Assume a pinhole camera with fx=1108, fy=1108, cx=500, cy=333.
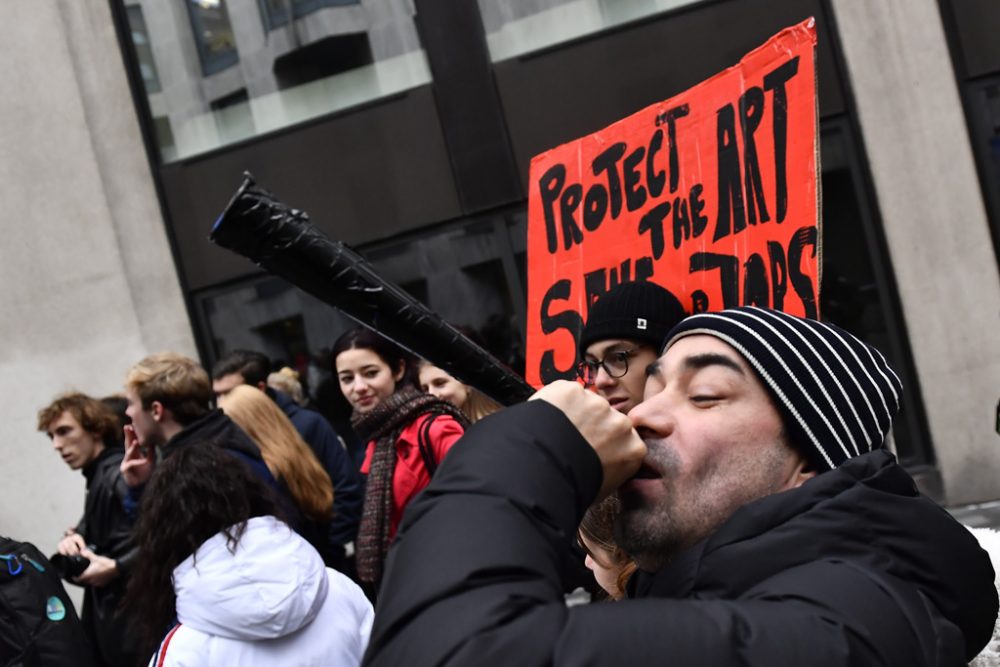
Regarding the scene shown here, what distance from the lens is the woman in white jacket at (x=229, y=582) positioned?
3068 millimetres

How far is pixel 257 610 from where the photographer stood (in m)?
3.04

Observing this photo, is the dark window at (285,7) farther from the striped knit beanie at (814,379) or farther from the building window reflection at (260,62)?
the striped knit beanie at (814,379)

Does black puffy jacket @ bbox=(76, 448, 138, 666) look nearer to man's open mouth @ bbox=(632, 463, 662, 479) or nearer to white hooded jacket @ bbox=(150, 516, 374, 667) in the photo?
white hooded jacket @ bbox=(150, 516, 374, 667)

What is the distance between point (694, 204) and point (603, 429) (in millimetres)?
1848

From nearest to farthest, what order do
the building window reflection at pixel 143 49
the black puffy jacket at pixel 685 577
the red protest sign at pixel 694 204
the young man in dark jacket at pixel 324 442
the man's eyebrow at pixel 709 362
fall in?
the black puffy jacket at pixel 685 577 → the man's eyebrow at pixel 709 362 → the red protest sign at pixel 694 204 → the young man in dark jacket at pixel 324 442 → the building window reflection at pixel 143 49

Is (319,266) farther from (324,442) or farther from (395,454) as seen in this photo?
(324,442)

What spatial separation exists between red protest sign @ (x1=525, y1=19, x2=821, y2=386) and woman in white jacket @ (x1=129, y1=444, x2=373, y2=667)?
911 mm

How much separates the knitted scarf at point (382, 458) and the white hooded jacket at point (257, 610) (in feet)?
3.41

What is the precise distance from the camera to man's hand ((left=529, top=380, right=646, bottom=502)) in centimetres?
125

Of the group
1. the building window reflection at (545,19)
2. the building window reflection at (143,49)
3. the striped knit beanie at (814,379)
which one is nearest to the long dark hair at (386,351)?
the striped knit beanie at (814,379)

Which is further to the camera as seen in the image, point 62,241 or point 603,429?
point 62,241

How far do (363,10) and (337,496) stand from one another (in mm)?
5060

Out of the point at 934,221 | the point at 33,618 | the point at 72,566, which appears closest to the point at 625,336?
the point at 33,618

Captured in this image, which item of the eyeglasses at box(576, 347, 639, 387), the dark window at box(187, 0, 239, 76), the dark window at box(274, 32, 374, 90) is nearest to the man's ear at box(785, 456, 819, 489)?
the eyeglasses at box(576, 347, 639, 387)
